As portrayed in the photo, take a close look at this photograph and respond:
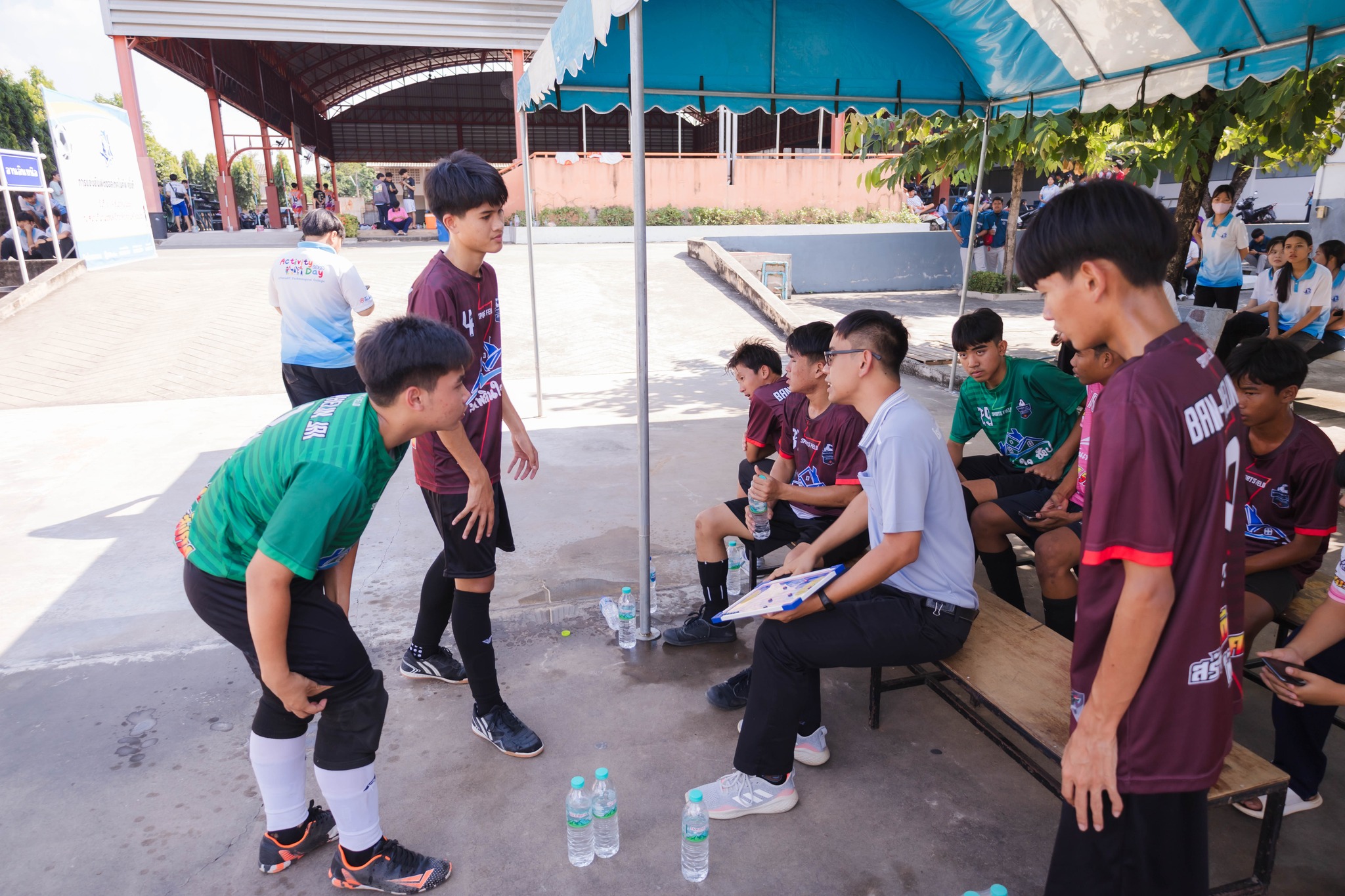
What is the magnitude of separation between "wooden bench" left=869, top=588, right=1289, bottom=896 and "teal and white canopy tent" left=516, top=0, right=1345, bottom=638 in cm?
141

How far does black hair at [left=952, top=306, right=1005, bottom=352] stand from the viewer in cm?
353

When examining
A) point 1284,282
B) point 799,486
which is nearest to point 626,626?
point 799,486

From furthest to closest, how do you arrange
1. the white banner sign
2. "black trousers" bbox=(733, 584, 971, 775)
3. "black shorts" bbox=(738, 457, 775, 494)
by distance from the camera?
the white banner sign, "black shorts" bbox=(738, 457, 775, 494), "black trousers" bbox=(733, 584, 971, 775)

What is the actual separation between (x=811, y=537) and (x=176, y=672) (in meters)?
2.82

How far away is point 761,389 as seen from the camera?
376 cm

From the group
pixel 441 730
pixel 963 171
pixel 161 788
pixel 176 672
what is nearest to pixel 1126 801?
pixel 441 730

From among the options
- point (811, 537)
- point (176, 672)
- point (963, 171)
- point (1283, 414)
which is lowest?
point (176, 672)

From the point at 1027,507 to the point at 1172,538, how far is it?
2139 millimetres

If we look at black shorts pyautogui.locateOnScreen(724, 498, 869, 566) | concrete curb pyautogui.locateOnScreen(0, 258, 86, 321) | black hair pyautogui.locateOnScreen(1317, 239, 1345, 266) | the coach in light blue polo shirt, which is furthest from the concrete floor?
black hair pyautogui.locateOnScreen(1317, 239, 1345, 266)

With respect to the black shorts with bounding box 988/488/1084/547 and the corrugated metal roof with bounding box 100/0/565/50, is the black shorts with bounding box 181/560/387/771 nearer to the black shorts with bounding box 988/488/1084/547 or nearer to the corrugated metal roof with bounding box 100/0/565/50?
the black shorts with bounding box 988/488/1084/547

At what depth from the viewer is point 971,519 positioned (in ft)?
11.4

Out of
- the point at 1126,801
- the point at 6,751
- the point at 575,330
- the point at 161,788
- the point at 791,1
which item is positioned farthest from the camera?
the point at 575,330

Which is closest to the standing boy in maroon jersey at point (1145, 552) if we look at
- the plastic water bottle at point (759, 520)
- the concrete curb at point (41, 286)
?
the plastic water bottle at point (759, 520)

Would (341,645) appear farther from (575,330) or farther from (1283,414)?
(575,330)
